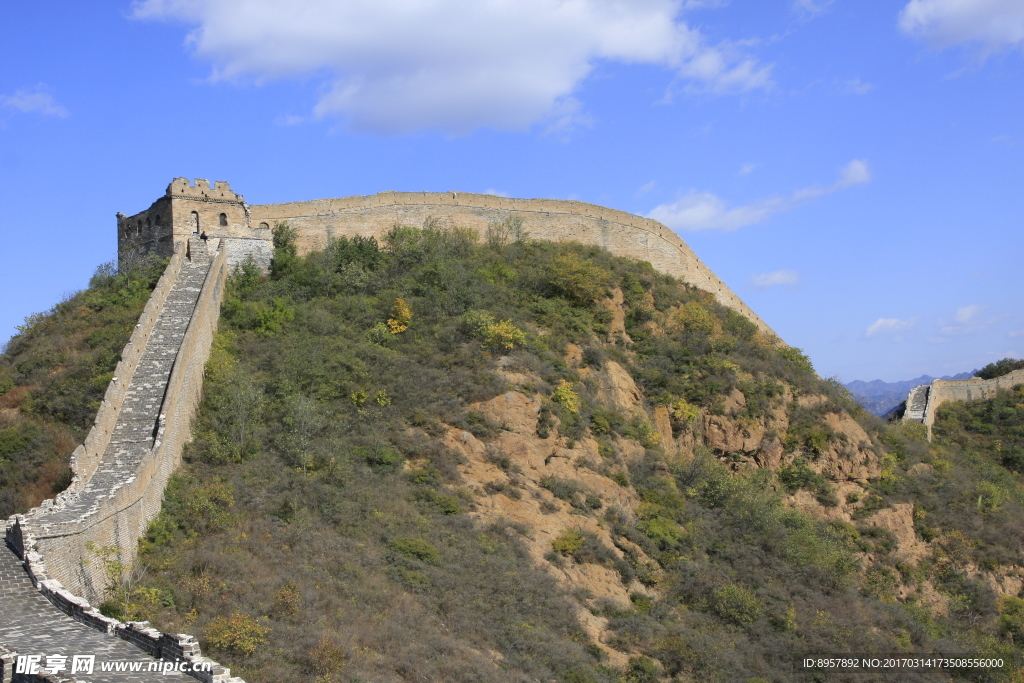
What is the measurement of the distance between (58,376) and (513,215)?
59.8 feet

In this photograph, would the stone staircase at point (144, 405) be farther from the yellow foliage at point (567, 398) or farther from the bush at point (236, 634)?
the yellow foliage at point (567, 398)

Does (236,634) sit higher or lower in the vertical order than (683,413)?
lower

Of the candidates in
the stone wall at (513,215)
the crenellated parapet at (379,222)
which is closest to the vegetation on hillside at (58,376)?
the crenellated parapet at (379,222)

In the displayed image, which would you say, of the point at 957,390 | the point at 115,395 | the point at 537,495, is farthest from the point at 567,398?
the point at 957,390

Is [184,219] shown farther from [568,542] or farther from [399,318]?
[568,542]

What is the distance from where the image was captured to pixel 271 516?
1748 cm

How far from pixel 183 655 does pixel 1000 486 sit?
96.4ft

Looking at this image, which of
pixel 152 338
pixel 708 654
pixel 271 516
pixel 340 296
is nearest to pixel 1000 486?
pixel 708 654

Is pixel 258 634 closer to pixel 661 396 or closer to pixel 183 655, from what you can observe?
pixel 183 655

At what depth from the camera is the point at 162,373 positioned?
67.5 ft

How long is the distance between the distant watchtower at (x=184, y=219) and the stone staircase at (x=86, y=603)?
647 cm

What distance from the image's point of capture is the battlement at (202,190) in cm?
2705

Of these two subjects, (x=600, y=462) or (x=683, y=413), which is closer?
(x=600, y=462)

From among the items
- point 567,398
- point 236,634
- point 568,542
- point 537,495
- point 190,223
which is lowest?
point 236,634
